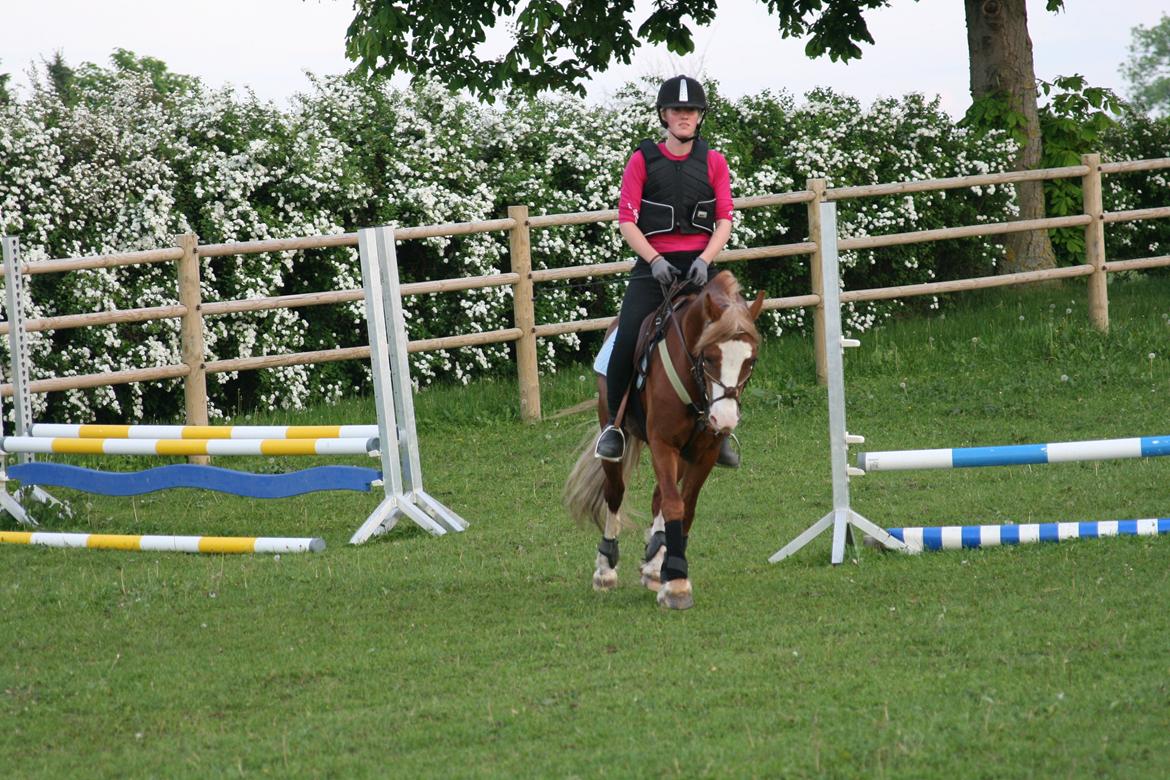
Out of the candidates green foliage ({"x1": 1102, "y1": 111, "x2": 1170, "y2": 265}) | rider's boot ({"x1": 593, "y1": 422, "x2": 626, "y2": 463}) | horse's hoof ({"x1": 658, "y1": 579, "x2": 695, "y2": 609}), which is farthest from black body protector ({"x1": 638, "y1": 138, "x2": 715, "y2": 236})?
green foliage ({"x1": 1102, "y1": 111, "x2": 1170, "y2": 265})

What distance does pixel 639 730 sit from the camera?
468 cm

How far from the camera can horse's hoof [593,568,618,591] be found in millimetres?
6996

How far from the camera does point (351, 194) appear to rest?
510 inches

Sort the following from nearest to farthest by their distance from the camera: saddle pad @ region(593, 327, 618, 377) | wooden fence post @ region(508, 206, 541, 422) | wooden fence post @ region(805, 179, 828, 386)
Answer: saddle pad @ region(593, 327, 618, 377), wooden fence post @ region(508, 206, 541, 422), wooden fence post @ region(805, 179, 828, 386)

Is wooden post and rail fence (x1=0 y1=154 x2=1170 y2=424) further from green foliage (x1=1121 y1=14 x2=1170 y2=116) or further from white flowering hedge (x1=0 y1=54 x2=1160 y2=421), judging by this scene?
green foliage (x1=1121 y1=14 x2=1170 y2=116)

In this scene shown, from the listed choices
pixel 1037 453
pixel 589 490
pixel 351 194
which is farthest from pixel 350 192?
pixel 1037 453

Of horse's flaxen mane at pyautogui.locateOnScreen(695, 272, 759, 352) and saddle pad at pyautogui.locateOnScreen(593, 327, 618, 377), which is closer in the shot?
horse's flaxen mane at pyautogui.locateOnScreen(695, 272, 759, 352)

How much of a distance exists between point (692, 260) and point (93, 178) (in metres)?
6.79

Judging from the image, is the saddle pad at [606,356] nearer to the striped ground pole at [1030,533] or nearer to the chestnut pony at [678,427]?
the chestnut pony at [678,427]

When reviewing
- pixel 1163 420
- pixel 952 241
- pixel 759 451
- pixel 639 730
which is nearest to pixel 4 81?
pixel 952 241

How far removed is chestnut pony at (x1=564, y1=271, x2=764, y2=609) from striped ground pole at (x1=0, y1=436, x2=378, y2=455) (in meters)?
1.62

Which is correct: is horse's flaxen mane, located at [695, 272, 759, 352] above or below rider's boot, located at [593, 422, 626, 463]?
above

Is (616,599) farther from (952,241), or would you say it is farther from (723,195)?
(952,241)

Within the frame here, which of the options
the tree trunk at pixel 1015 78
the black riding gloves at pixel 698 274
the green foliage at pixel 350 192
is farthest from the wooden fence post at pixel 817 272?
the black riding gloves at pixel 698 274
